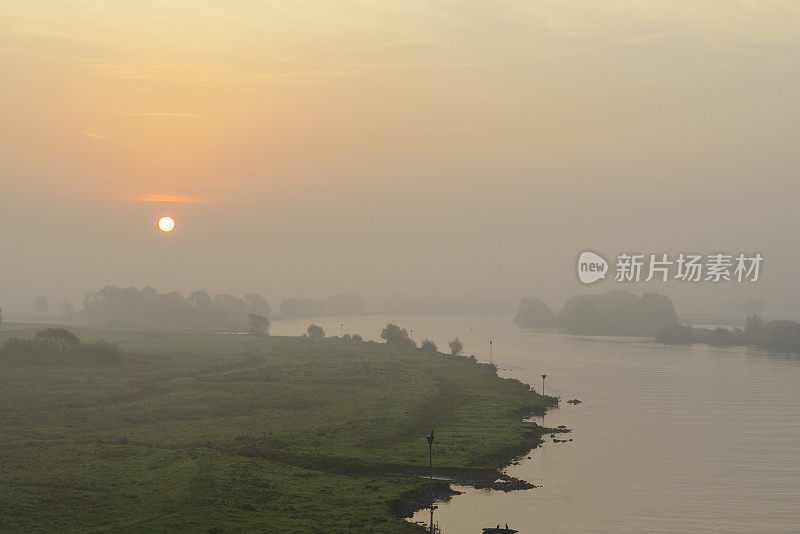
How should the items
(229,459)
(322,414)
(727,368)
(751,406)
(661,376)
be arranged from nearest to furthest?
(229,459) < (322,414) < (751,406) < (661,376) < (727,368)

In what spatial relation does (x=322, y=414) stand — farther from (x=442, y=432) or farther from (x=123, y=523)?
(x=123, y=523)

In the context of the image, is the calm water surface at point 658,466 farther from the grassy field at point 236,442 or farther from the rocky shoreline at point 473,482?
the grassy field at point 236,442

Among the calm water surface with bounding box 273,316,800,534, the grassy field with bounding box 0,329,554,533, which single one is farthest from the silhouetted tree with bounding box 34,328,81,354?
the calm water surface with bounding box 273,316,800,534

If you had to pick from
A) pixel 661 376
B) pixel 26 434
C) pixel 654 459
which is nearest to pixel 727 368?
pixel 661 376

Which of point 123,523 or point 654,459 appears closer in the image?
point 123,523

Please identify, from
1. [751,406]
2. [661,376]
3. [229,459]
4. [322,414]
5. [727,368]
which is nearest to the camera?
[229,459]
